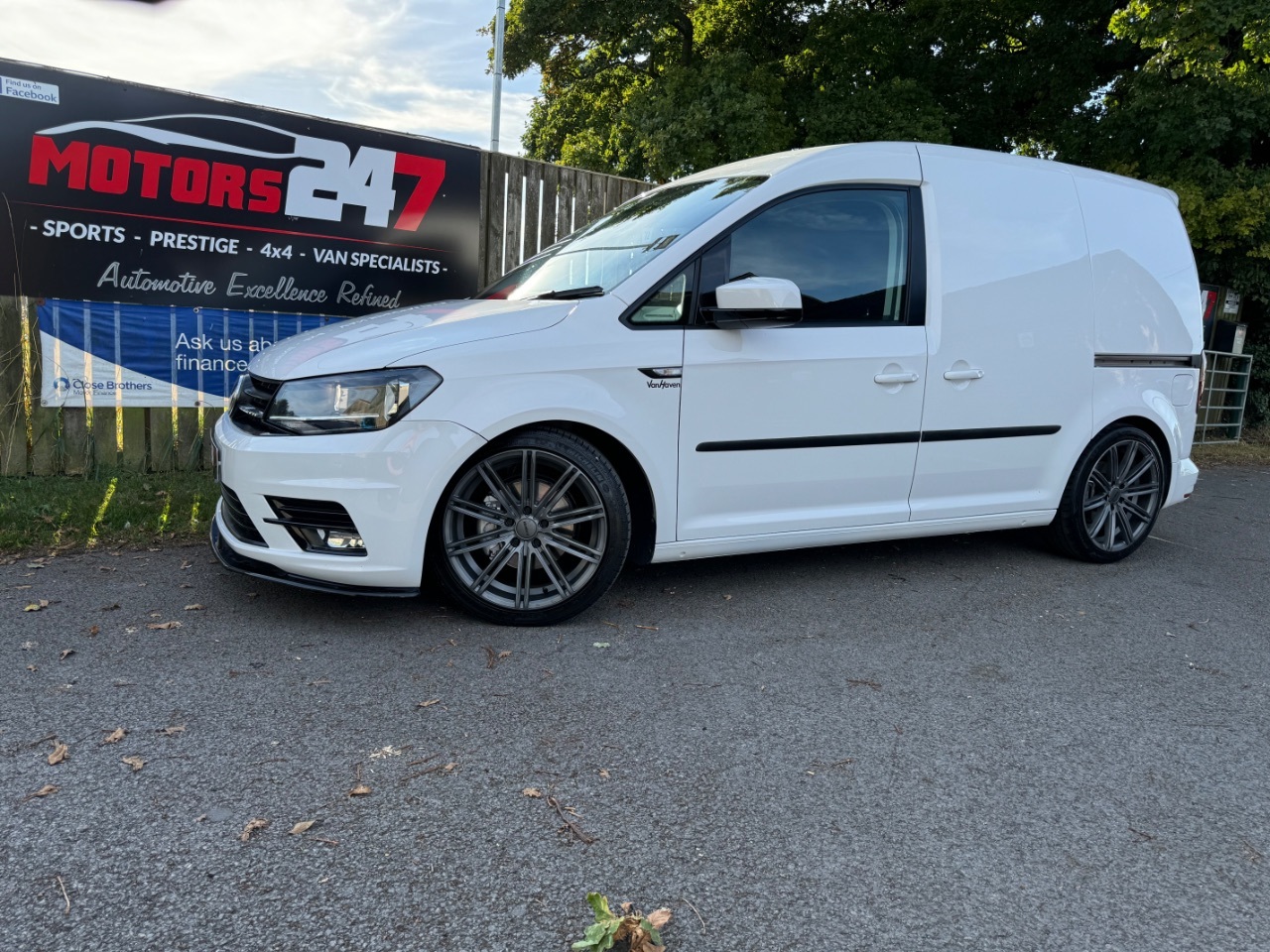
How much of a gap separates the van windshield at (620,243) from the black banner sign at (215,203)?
96.7 inches

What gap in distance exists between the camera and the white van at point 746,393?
362 centimetres

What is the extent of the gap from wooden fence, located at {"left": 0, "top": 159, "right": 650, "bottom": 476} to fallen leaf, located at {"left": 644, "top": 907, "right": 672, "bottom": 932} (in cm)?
556

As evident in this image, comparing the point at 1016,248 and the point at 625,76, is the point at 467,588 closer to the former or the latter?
the point at 1016,248

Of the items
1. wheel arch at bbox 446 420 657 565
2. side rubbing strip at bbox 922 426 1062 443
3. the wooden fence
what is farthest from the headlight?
the wooden fence

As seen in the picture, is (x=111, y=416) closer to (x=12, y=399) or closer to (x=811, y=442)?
(x=12, y=399)

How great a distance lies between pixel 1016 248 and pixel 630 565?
2.51m

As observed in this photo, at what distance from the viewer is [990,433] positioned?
187 inches

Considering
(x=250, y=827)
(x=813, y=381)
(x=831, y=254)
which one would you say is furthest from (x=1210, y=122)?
(x=250, y=827)

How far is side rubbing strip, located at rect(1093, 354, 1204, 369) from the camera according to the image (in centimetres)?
509

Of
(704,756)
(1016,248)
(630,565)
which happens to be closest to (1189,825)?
(704,756)

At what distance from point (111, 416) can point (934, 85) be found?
51.6 ft

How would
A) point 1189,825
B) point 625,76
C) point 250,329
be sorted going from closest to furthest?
point 1189,825 → point 250,329 → point 625,76

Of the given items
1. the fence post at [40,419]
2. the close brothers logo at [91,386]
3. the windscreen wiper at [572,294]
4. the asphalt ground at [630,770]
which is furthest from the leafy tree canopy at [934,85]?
the fence post at [40,419]

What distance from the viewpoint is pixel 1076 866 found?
2.35 metres
